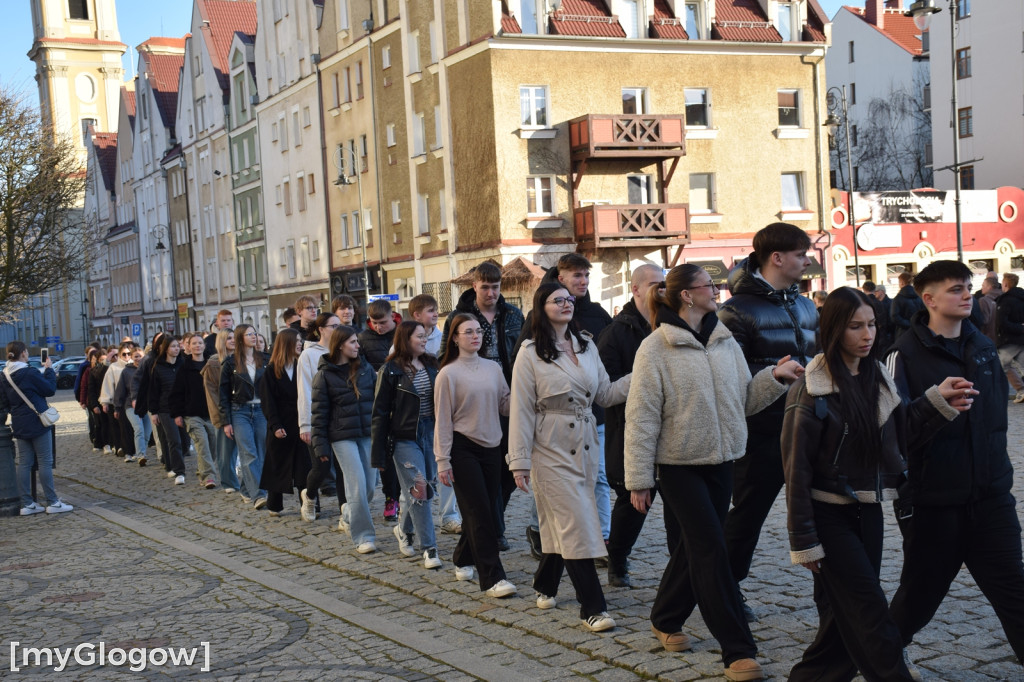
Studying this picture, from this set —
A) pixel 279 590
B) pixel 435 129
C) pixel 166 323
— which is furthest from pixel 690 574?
pixel 166 323

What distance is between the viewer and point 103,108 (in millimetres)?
101688

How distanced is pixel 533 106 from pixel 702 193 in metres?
6.48

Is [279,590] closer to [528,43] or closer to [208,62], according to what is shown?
[528,43]

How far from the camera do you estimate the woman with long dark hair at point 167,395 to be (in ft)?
55.6

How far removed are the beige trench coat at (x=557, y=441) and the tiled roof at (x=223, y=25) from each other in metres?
58.3

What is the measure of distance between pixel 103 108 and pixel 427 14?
219 ft

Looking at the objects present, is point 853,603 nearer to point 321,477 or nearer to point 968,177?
point 321,477

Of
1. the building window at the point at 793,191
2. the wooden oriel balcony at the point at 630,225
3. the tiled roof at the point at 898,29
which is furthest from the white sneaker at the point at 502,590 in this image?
the tiled roof at the point at 898,29

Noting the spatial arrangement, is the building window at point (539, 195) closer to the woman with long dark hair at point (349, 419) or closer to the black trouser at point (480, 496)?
the woman with long dark hair at point (349, 419)

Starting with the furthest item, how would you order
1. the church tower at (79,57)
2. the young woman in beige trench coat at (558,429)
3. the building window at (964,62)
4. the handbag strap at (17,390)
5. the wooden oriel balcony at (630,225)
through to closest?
the church tower at (79,57) → the building window at (964,62) → the wooden oriel balcony at (630,225) → the handbag strap at (17,390) → the young woman in beige trench coat at (558,429)

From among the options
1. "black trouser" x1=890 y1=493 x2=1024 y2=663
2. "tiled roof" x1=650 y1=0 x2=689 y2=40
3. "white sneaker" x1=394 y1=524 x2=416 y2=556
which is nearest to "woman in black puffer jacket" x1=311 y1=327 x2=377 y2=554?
"white sneaker" x1=394 y1=524 x2=416 y2=556

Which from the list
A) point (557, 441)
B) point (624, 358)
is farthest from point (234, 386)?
point (557, 441)

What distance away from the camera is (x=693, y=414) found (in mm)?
6164

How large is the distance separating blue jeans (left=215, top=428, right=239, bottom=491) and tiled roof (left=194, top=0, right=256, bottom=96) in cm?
5075
